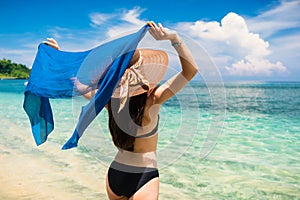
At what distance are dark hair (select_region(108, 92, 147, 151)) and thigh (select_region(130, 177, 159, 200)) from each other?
0.27m

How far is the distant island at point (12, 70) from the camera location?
97.9 meters

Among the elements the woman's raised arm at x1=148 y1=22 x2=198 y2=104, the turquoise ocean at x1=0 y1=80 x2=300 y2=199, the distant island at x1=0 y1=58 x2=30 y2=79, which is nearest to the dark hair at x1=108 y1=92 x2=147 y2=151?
the woman's raised arm at x1=148 y1=22 x2=198 y2=104

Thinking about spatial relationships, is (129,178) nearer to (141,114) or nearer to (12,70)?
(141,114)

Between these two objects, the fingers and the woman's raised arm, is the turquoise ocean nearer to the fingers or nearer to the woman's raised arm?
the woman's raised arm

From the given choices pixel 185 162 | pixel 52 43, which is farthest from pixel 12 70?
pixel 52 43

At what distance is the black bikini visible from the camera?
2.30m

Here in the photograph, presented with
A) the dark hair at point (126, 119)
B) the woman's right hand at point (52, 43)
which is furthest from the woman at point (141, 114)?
the woman's right hand at point (52, 43)

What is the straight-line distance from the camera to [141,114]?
84.3 inches

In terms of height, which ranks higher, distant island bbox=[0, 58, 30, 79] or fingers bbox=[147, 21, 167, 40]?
distant island bbox=[0, 58, 30, 79]

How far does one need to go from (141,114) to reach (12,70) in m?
106

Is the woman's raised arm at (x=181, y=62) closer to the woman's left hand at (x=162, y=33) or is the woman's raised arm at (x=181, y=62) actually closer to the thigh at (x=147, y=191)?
the woman's left hand at (x=162, y=33)

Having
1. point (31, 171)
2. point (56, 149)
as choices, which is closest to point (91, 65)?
point (31, 171)

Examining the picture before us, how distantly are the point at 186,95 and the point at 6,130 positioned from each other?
26.1 feet

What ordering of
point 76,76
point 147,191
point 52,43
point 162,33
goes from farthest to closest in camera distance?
point 52,43
point 76,76
point 147,191
point 162,33
